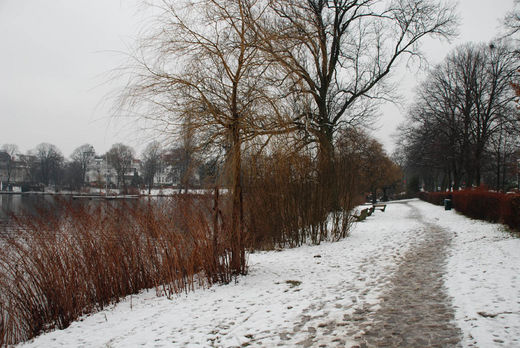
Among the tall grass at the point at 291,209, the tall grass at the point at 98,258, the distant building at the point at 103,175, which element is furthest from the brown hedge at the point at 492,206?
the distant building at the point at 103,175

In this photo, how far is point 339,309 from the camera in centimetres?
467

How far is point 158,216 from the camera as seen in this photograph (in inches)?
271

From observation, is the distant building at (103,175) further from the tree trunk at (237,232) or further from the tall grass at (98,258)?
the tree trunk at (237,232)

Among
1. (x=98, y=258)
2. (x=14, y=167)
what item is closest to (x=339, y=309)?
(x=98, y=258)

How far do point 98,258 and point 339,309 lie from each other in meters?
4.43

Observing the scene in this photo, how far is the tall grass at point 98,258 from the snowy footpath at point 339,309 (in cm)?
41

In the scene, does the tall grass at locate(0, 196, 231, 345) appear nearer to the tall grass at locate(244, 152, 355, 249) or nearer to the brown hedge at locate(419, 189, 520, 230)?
the tall grass at locate(244, 152, 355, 249)

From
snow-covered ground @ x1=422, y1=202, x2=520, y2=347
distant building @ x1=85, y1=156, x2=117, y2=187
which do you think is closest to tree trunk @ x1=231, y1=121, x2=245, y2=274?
snow-covered ground @ x1=422, y1=202, x2=520, y2=347

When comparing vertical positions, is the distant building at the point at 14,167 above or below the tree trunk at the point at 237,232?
above

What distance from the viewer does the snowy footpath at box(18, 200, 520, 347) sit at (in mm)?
3783

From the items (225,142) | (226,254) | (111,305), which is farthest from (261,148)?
(111,305)

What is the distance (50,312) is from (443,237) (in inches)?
408

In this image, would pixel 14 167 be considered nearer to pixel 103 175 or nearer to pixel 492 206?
pixel 103 175

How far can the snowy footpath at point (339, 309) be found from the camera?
378 cm
